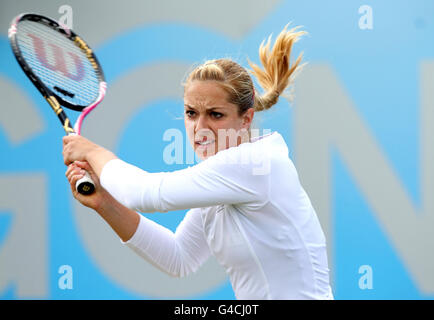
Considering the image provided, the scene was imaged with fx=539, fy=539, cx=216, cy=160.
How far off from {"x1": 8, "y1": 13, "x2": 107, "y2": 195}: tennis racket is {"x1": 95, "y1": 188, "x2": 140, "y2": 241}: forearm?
216mm

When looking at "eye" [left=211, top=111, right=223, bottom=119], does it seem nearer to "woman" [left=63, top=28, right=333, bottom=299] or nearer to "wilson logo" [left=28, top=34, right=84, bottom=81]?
"woman" [left=63, top=28, right=333, bottom=299]

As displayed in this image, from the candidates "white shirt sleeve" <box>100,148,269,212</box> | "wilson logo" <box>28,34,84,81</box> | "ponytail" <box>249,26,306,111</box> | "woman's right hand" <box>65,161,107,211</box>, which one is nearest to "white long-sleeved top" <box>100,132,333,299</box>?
"white shirt sleeve" <box>100,148,269,212</box>

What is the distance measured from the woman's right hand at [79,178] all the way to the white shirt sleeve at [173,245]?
16 centimetres

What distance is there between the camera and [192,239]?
1615 mm

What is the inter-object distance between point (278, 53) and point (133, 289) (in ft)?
5.33

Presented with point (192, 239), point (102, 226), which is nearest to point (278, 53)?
point (192, 239)

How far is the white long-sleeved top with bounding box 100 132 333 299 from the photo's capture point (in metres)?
1.24

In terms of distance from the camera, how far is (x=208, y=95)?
142cm

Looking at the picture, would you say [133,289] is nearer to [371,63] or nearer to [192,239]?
[192,239]

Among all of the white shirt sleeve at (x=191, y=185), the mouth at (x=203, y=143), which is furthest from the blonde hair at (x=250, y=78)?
the white shirt sleeve at (x=191, y=185)

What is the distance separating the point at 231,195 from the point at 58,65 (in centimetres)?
72

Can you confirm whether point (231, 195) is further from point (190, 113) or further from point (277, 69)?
point (277, 69)

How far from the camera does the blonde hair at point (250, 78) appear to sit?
56.7 inches

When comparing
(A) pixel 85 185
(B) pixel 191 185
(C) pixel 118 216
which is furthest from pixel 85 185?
(B) pixel 191 185
